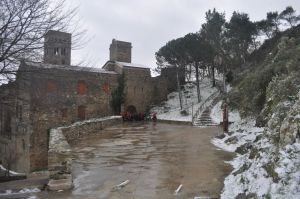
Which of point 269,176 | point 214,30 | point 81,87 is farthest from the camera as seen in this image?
point 214,30

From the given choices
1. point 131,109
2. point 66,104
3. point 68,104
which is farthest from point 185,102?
point 66,104

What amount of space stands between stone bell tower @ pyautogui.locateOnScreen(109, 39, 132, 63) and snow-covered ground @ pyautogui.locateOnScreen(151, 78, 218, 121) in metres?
6.74

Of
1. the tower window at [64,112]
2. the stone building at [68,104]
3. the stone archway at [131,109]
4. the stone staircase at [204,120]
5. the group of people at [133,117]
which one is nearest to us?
the stone staircase at [204,120]

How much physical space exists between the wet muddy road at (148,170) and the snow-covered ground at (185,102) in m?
19.7

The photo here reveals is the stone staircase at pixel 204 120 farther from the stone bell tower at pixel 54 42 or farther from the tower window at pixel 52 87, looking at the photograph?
the stone bell tower at pixel 54 42

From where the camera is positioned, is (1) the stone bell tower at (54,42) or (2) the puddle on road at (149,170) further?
(1) the stone bell tower at (54,42)

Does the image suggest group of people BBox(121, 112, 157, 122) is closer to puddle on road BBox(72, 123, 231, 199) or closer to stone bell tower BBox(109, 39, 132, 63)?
stone bell tower BBox(109, 39, 132, 63)

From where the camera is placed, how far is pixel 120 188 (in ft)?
23.8

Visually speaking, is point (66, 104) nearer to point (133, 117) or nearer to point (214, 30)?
point (133, 117)

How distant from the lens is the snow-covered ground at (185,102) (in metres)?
34.3

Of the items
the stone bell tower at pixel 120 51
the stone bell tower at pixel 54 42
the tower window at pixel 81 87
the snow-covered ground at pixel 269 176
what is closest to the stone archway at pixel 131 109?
the stone bell tower at pixel 120 51

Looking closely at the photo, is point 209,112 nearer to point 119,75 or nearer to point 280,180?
point 119,75

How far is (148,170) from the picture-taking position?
8.95m

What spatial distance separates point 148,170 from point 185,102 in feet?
98.3
